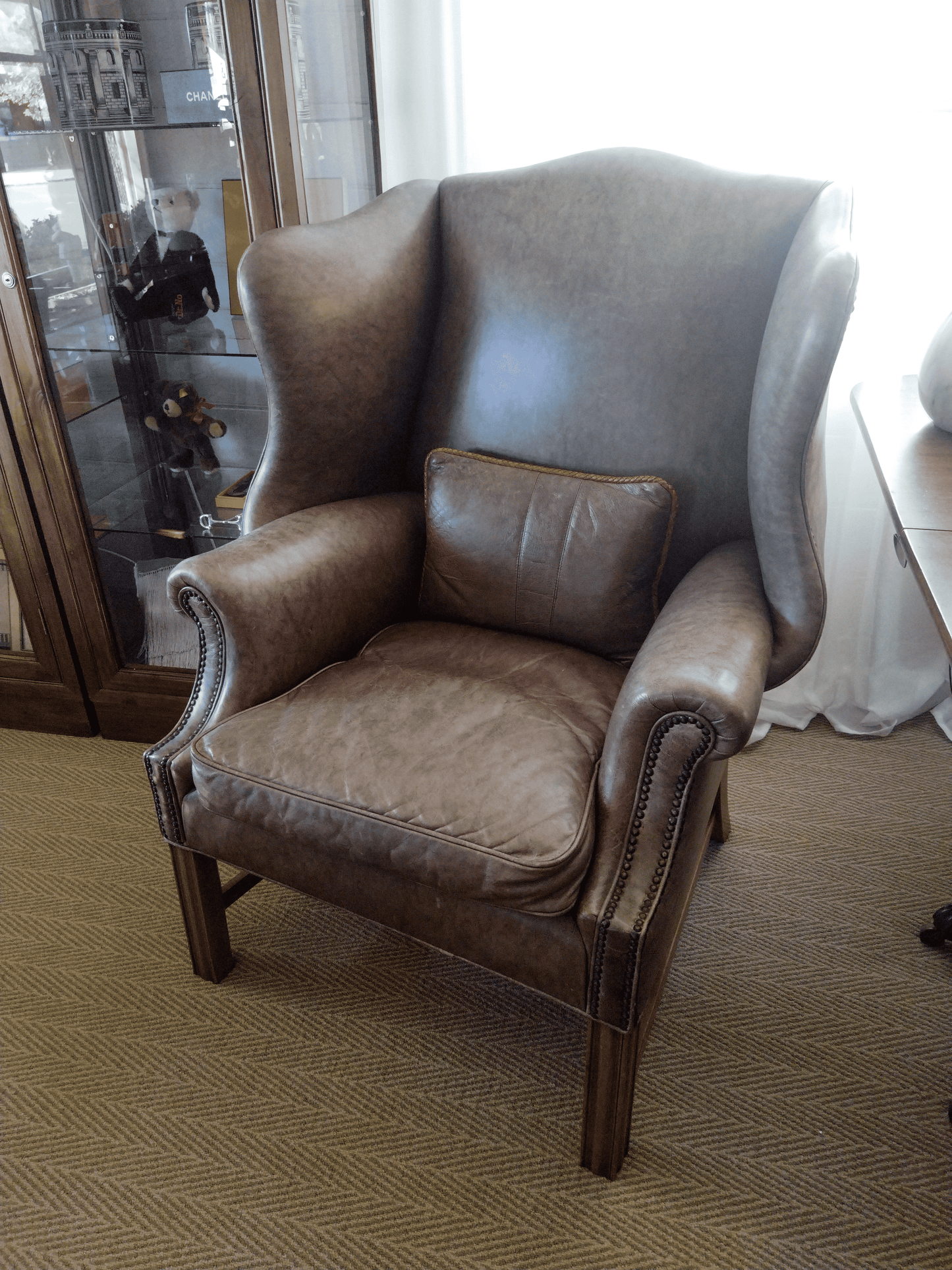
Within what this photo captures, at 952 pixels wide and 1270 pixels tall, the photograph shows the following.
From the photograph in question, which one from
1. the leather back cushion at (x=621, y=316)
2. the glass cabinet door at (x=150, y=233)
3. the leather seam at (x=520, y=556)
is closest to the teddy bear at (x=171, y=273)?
the glass cabinet door at (x=150, y=233)

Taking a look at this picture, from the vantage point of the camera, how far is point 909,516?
3.70 feet

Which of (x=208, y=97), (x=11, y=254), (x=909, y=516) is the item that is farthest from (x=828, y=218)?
(x=11, y=254)

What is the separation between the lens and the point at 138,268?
1.88 m

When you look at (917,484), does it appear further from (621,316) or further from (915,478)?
(621,316)

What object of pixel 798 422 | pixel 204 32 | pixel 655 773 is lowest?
pixel 655 773

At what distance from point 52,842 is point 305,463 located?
953 millimetres

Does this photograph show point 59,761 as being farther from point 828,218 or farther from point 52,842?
point 828,218

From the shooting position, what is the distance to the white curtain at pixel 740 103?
167 centimetres

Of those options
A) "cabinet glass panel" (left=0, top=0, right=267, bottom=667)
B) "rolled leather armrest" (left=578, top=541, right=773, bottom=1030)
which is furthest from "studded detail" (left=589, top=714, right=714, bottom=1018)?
"cabinet glass panel" (left=0, top=0, right=267, bottom=667)

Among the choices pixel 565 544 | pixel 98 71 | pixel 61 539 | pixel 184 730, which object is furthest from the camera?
pixel 61 539

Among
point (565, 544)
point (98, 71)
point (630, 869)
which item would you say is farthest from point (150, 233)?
point (630, 869)

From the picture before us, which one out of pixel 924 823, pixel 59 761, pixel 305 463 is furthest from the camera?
pixel 59 761

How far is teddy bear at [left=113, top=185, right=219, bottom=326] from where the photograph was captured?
1.82m

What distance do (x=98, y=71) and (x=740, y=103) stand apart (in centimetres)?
120
